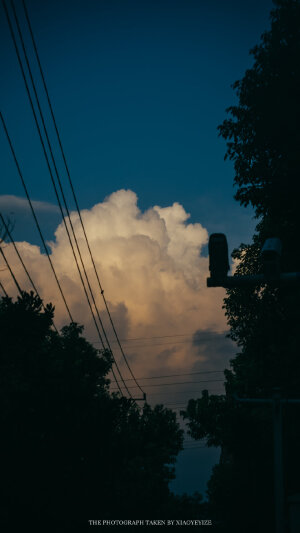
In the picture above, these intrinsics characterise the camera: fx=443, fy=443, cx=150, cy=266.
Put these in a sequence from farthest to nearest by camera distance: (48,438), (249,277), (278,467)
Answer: (278,467)
(48,438)
(249,277)

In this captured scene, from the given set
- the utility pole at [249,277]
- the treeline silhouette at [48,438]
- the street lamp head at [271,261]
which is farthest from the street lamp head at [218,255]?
the treeline silhouette at [48,438]

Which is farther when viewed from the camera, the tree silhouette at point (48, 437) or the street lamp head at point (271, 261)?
the tree silhouette at point (48, 437)

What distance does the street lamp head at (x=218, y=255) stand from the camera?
4.59 meters

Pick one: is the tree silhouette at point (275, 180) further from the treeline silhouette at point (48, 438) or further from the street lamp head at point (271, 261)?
the street lamp head at point (271, 261)

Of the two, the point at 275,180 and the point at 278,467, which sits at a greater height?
the point at 275,180

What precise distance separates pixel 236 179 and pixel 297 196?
2351mm

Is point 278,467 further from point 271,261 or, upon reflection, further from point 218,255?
point 218,255

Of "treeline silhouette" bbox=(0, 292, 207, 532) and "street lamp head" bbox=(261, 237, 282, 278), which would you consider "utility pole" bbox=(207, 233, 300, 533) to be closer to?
"street lamp head" bbox=(261, 237, 282, 278)

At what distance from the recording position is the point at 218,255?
4.62 m

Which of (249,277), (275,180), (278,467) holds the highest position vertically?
(275,180)

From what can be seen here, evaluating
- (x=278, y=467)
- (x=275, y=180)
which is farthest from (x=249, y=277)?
(x=278, y=467)

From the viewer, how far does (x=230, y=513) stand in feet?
77.8

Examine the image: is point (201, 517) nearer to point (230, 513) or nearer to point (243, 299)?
point (230, 513)

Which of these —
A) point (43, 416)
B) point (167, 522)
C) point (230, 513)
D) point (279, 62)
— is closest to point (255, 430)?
point (230, 513)
